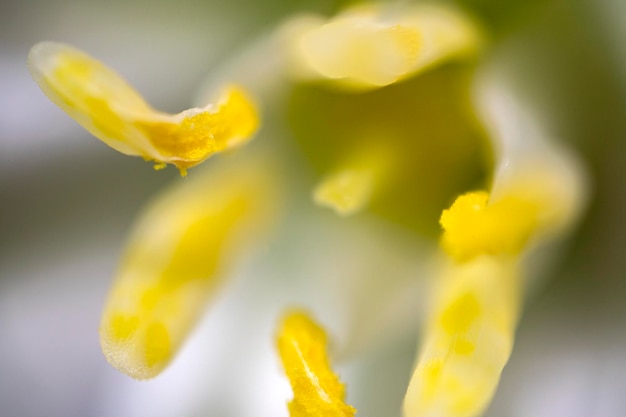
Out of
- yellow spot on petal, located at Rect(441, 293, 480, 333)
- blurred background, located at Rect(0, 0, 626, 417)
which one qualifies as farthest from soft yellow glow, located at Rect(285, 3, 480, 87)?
yellow spot on petal, located at Rect(441, 293, 480, 333)

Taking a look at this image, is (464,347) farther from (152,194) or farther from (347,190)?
(152,194)

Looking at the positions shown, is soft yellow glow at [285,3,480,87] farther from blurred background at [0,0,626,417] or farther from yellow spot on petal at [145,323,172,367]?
yellow spot on petal at [145,323,172,367]

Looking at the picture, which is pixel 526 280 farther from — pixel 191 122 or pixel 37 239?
pixel 37 239

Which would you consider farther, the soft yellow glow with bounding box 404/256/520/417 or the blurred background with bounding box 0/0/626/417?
the blurred background with bounding box 0/0/626/417

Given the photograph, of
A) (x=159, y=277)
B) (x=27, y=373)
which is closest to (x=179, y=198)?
(x=159, y=277)

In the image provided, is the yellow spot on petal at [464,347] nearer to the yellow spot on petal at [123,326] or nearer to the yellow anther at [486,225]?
the yellow anther at [486,225]
